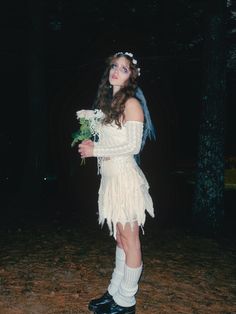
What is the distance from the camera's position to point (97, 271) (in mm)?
5684

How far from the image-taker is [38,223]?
356 inches

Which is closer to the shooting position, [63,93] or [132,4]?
[132,4]

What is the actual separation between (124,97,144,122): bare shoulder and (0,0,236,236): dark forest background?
15.0ft

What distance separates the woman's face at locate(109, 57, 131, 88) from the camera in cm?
389

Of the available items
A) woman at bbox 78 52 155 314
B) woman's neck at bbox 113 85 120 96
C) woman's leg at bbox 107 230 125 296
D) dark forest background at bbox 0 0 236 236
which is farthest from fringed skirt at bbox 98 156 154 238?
dark forest background at bbox 0 0 236 236

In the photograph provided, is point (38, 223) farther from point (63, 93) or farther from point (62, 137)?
point (62, 137)

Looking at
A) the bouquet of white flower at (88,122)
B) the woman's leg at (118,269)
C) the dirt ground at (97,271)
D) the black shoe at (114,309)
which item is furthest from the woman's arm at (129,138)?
the dirt ground at (97,271)

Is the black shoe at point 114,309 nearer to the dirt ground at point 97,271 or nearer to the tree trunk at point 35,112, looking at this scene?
the dirt ground at point 97,271

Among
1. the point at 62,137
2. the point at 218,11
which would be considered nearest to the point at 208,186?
the point at 218,11

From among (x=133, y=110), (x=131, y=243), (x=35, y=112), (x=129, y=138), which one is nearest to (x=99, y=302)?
(x=131, y=243)

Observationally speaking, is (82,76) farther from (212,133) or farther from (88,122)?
(88,122)

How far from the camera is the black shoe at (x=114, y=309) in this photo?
3.98 meters

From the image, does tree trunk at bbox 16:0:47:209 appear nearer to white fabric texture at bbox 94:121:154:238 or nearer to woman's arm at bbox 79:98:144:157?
white fabric texture at bbox 94:121:154:238

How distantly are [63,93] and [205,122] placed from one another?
950 centimetres
